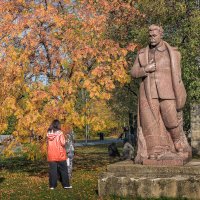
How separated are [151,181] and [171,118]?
154cm

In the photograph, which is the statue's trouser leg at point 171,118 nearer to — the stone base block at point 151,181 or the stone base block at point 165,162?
the stone base block at point 165,162

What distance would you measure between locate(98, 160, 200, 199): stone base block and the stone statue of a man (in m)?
0.45

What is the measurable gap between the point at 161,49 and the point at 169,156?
2385mm

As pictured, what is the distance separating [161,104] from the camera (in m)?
10.4

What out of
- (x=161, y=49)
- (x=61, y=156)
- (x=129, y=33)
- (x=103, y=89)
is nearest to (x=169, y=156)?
(x=161, y=49)

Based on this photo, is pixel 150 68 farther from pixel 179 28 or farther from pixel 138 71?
pixel 179 28

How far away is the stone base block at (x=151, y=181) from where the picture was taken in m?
9.29

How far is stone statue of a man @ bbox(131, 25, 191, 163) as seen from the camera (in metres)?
10.2

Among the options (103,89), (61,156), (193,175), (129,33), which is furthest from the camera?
(129,33)

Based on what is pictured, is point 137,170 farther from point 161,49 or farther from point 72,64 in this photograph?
point 72,64

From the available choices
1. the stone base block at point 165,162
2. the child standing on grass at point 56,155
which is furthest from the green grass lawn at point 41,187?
the stone base block at point 165,162

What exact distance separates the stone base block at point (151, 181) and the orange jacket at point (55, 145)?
300cm

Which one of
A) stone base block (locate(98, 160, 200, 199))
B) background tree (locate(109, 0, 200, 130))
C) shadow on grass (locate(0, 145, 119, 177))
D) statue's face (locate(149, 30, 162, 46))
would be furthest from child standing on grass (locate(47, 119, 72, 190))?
background tree (locate(109, 0, 200, 130))

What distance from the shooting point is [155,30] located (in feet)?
34.4
